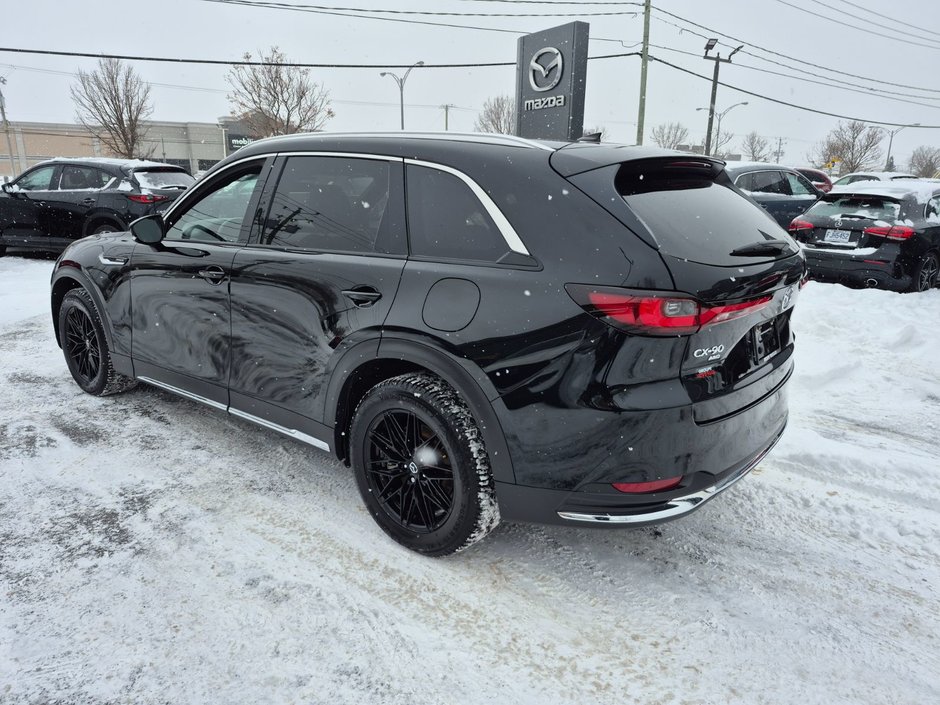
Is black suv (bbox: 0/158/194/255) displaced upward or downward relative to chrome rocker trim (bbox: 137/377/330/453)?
upward

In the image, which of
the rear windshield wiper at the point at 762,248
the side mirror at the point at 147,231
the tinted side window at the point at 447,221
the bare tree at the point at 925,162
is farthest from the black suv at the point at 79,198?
the bare tree at the point at 925,162

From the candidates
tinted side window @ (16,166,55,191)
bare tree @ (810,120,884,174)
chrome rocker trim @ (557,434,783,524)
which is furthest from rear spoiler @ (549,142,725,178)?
bare tree @ (810,120,884,174)

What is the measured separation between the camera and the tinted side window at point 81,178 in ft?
33.9

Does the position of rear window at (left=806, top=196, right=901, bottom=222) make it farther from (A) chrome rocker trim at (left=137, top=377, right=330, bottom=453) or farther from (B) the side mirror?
(B) the side mirror

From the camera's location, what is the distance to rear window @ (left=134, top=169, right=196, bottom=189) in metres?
10.2

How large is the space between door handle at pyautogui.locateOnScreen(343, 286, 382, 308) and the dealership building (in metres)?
78.6

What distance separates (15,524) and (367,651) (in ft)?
6.35

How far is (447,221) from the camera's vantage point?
8.79 feet

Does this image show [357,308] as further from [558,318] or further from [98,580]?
[98,580]

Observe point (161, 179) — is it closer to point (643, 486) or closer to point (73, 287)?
point (73, 287)

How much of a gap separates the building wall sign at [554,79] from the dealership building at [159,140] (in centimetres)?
6778

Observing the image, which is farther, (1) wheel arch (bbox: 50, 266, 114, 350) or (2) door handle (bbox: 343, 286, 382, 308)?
(1) wheel arch (bbox: 50, 266, 114, 350)

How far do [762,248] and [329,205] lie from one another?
196 cm

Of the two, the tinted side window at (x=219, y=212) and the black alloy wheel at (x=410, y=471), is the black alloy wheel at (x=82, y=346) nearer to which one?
the tinted side window at (x=219, y=212)
